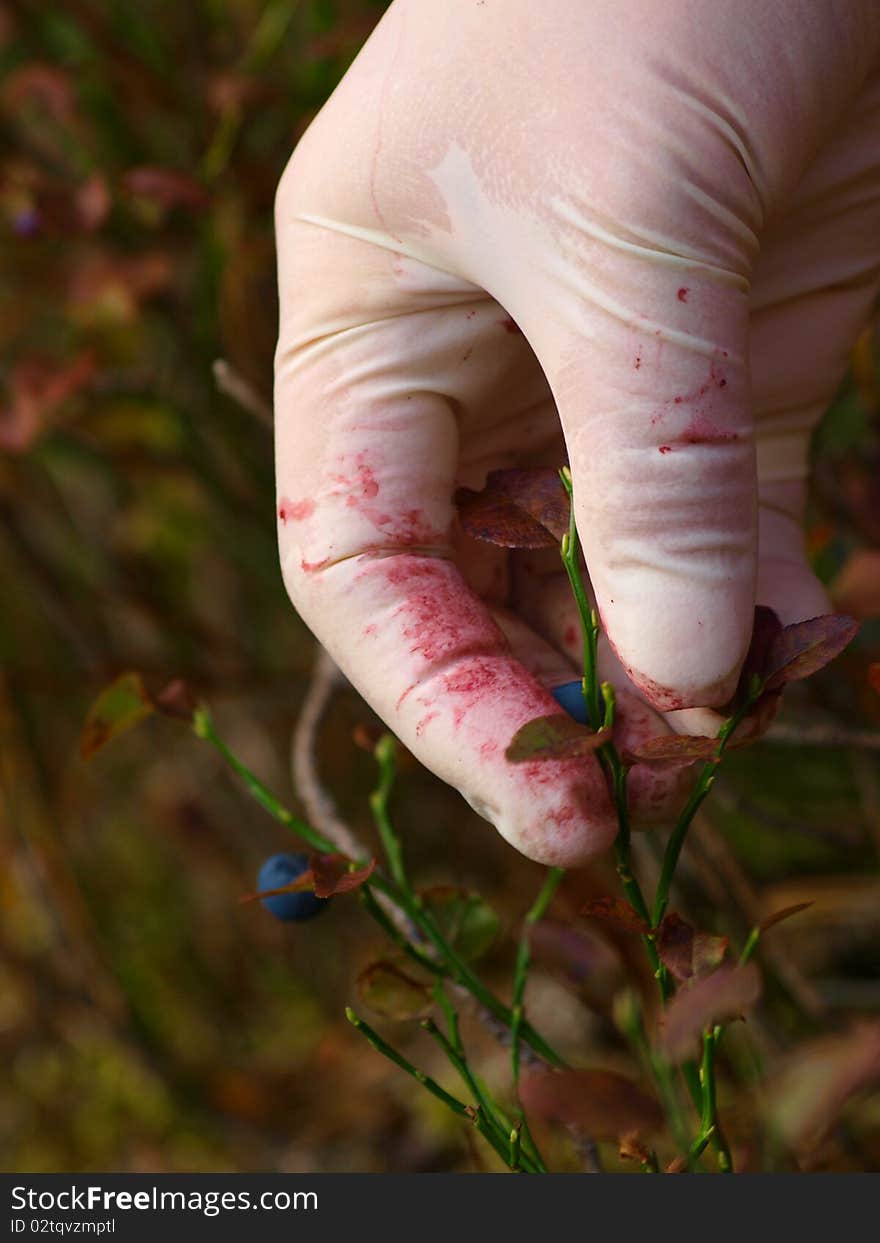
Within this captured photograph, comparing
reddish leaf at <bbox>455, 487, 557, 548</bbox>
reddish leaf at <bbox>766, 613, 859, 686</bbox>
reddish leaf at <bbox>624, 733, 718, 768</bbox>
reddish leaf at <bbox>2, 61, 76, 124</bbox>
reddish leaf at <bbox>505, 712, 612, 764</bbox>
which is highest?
reddish leaf at <bbox>2, 61, 76, 124</bbox>

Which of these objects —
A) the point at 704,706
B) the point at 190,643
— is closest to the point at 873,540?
the point at 704,706

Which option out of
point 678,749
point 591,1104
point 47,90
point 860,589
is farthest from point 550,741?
point 47,90

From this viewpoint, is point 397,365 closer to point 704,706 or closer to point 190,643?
point 704,706

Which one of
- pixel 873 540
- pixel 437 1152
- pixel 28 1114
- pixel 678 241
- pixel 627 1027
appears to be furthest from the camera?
pixel 28 1114

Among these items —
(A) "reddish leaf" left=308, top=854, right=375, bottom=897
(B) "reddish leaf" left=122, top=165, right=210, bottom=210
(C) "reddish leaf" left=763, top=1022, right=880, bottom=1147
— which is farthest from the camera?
(B) "reddish leaf" left=122, top=165, right=210, bottom=210

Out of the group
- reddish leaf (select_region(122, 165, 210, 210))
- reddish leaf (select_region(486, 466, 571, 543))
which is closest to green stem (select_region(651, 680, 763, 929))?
reddish leaf (select_region(486, 466, 571, 543))

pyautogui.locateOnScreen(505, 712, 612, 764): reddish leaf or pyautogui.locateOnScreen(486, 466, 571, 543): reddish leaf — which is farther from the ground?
pyautogui.locateOnScreen(486, 466, 571, 543): reddish leaf

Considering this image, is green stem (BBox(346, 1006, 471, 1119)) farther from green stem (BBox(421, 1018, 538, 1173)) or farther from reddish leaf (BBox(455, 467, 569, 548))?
reddish leaf (BBox(455, 467, 569, 548))
